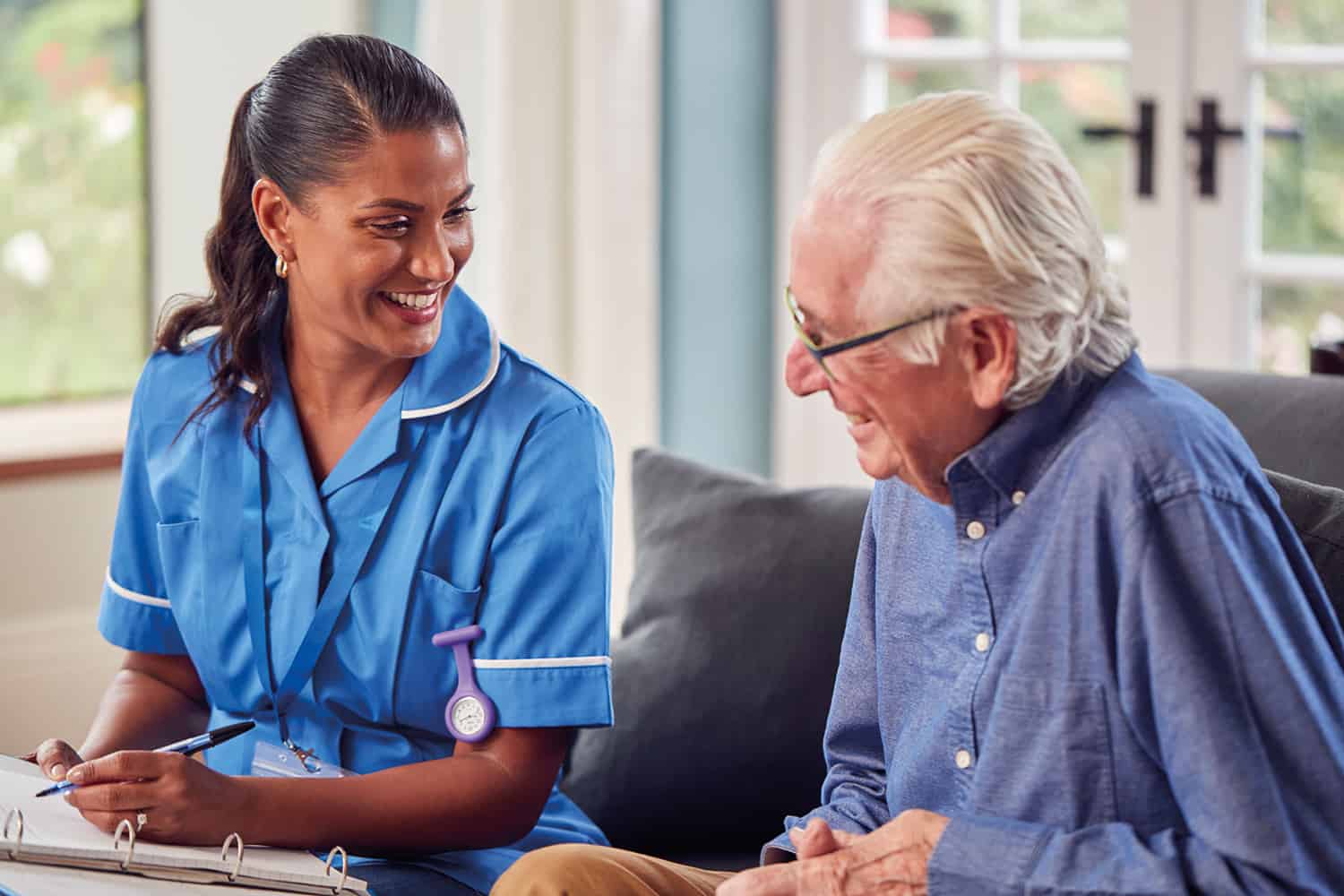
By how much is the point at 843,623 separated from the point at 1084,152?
1.59 meters

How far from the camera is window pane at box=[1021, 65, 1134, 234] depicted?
3188mm

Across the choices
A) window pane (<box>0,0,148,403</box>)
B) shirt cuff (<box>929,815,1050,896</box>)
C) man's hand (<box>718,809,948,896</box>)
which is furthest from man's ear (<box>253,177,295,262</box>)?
window pane (<box>0,0,148,403</box>)

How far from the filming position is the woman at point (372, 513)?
1629 mm

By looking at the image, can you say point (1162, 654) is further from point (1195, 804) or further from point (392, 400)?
point (392, 400)

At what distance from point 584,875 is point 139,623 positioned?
0.73 metres

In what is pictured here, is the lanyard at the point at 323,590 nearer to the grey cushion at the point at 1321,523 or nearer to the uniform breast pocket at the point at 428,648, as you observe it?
the uniform breast pocket at the point at 428,648

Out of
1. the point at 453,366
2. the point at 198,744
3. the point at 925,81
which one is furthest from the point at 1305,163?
the point at 198,744

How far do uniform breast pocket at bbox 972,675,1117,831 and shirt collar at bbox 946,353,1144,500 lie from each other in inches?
6.2

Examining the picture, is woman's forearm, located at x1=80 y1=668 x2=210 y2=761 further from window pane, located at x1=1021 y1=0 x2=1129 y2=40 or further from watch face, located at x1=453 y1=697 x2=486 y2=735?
window pane, located at x1=1021 y1=0 x2=1129 y2=40

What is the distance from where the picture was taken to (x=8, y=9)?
357cm

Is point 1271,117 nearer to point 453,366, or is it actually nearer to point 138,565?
point 453,366

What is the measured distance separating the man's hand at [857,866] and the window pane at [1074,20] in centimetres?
219

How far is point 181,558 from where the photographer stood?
5.96ft

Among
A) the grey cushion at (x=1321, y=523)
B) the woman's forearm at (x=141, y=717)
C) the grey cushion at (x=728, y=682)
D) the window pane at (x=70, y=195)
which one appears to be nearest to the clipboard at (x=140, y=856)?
the woman's forearm at (x=141, y=717)
